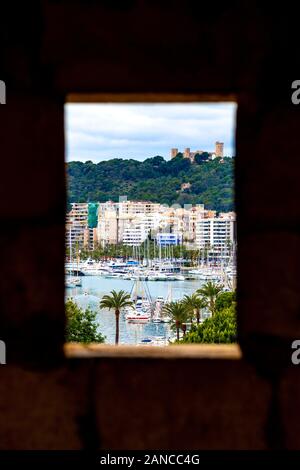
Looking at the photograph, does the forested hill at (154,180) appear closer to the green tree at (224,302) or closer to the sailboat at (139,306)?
the sailboat at (139,306)

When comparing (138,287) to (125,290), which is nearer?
(138,287)

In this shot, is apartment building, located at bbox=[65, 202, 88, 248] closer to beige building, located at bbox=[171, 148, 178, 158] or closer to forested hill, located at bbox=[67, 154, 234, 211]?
Answer: forested hill, located at bbox=[67, 154, 234, 211]

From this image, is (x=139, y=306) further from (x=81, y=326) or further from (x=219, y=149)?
(x=81, y=326)

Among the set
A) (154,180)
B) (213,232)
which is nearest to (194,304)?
(154,180)

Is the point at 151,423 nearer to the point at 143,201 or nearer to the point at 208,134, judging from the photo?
the point at 143,201

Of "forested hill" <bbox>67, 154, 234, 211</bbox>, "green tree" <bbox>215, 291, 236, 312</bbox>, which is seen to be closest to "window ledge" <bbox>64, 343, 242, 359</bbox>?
"green tree" <bbox>215, 291, 236, 312</bbox>

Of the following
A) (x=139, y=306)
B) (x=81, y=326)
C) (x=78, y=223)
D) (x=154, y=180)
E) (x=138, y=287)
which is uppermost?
(x=154, y=180)

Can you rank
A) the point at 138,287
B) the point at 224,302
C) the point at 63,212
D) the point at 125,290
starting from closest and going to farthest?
the point at 63,212 → the point at 224,302 → the point at 138,287 → the point at 125,290

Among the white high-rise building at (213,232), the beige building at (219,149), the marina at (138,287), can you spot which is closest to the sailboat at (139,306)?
the marina at (138,287)
